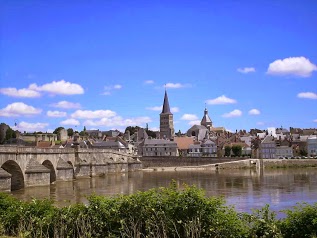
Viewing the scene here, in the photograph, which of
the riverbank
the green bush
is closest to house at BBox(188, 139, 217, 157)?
the riverbank

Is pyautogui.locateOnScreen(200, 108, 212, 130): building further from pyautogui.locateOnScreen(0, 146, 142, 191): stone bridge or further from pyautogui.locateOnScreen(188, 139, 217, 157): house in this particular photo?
pyautogui.locateOnScreen(0, 146, 142, 191): stone bridge

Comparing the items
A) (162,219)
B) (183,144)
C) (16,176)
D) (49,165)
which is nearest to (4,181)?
A: (16,176)

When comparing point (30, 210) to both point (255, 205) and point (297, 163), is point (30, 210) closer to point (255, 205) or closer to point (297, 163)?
point (255, 205)

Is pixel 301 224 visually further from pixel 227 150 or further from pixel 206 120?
pixel 206 120

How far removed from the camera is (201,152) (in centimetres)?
11938

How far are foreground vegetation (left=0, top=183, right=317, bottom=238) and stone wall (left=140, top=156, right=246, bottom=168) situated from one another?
77732mm

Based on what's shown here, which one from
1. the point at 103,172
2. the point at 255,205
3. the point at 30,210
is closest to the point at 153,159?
the point at 103,172

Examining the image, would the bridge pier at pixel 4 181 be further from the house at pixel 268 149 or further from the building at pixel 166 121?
the building at pixel 166 121

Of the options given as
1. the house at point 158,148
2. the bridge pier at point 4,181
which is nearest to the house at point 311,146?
the house at point 158,148

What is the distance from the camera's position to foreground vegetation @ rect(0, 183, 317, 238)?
477 inches

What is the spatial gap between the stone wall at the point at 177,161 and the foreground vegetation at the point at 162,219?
77.7 meters

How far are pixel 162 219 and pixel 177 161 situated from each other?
268 ft

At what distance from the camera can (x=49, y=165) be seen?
5209 centimetres

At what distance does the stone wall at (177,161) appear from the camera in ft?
300
